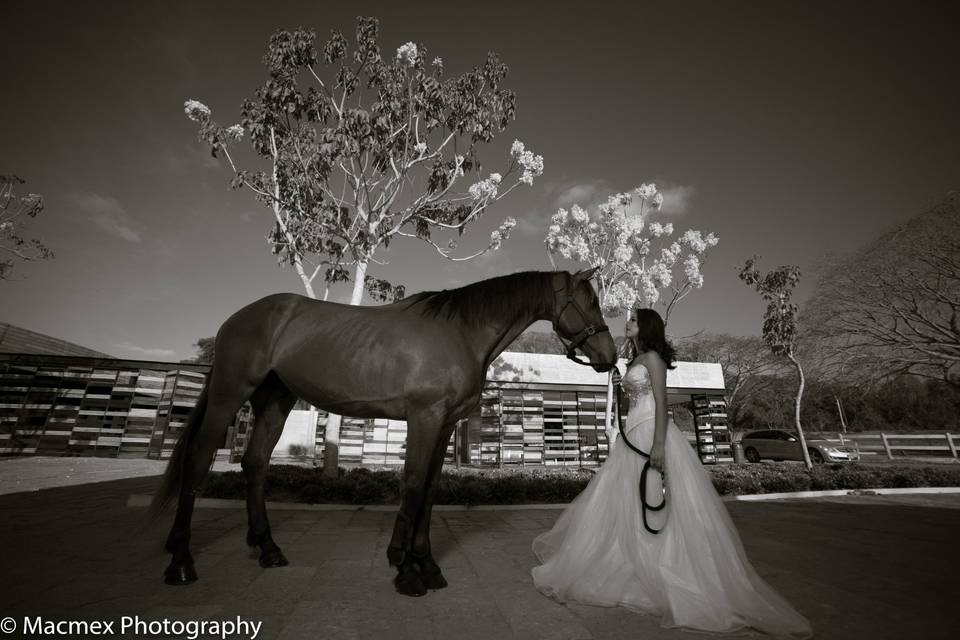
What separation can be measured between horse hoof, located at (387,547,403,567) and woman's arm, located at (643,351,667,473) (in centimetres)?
170

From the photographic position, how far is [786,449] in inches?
698

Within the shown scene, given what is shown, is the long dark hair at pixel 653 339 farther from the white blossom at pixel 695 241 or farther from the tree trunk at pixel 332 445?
the white blossom at pixel 695 241

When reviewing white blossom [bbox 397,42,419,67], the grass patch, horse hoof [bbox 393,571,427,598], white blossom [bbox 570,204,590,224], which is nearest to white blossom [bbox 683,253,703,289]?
white blossom [bbox 570,204,590,224]

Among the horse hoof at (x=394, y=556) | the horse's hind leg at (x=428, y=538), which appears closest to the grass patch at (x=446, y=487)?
the horse hoof at (x=394, y=556)

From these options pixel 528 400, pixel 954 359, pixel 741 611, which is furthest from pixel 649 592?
pixel 954 359

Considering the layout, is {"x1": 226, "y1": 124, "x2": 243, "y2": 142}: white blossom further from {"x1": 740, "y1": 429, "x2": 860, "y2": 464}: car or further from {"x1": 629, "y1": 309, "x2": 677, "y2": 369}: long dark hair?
{"x1": 740, "y1": 429, "x2": 860, "y2": 464}: car

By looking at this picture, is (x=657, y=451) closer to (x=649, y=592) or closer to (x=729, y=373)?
(x=649, y=592)

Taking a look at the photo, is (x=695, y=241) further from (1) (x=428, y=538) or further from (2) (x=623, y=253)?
(1) (x=428, y=538)

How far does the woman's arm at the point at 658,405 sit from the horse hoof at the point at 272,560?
8.12 ft

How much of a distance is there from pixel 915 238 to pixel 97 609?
2194cm

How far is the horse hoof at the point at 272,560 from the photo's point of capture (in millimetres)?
2662

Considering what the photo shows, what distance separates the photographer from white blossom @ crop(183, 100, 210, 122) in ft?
23.3

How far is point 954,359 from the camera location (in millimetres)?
14844

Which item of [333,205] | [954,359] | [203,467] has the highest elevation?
[333,205]
